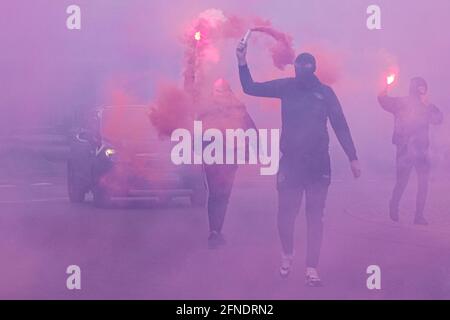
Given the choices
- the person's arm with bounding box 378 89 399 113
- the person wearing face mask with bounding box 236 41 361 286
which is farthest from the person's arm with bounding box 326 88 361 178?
the person's arm with bounding box 378 89 399 113

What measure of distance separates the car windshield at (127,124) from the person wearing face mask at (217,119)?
1.14ft

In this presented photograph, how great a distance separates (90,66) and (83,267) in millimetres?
1288

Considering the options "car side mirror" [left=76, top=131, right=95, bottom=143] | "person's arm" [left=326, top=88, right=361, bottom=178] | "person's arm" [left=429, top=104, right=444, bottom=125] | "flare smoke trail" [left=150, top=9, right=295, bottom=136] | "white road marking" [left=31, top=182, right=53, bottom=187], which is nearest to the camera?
"flare smoke trail" [left=150, top=9, right=295, bottom=136]

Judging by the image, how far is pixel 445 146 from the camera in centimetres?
807

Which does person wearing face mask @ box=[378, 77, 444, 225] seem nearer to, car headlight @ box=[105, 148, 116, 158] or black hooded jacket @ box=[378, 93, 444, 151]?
black hooded jacket @ box=[378, 93, 444, 151]

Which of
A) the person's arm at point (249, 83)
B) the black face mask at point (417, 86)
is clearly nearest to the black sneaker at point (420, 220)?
the black face mask at point (417, 86)

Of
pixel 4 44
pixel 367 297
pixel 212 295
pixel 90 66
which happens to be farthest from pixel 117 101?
pixel 367 297

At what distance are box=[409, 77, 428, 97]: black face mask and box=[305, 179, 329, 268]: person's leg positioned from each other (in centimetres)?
82

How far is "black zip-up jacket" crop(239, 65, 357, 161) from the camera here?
7676 millimetres

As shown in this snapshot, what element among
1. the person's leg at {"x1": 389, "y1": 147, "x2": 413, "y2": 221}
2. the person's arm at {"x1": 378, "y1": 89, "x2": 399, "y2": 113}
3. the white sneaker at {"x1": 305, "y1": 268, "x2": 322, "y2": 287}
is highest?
the person's arm at {"x1": 378, "y1": 89, "x2": 399, "y2": 113}

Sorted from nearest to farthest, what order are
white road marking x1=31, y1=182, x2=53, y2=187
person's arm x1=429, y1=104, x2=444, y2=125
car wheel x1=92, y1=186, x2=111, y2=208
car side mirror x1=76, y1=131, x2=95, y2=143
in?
person's arm x1=429, y1=104, x2=444, y2=125
car side mirror x1=76, y1=131, x2=95, y2=143
car wheel x1=92, y1=186, x2=111, y2=208
white road marking x1=31, y1=182, x2=53, y2=187

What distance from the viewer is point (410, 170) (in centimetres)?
808

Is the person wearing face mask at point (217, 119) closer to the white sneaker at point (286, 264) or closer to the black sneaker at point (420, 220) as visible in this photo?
the white sneaker at point (286, 264)

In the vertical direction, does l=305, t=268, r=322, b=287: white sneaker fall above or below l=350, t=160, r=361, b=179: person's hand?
below
